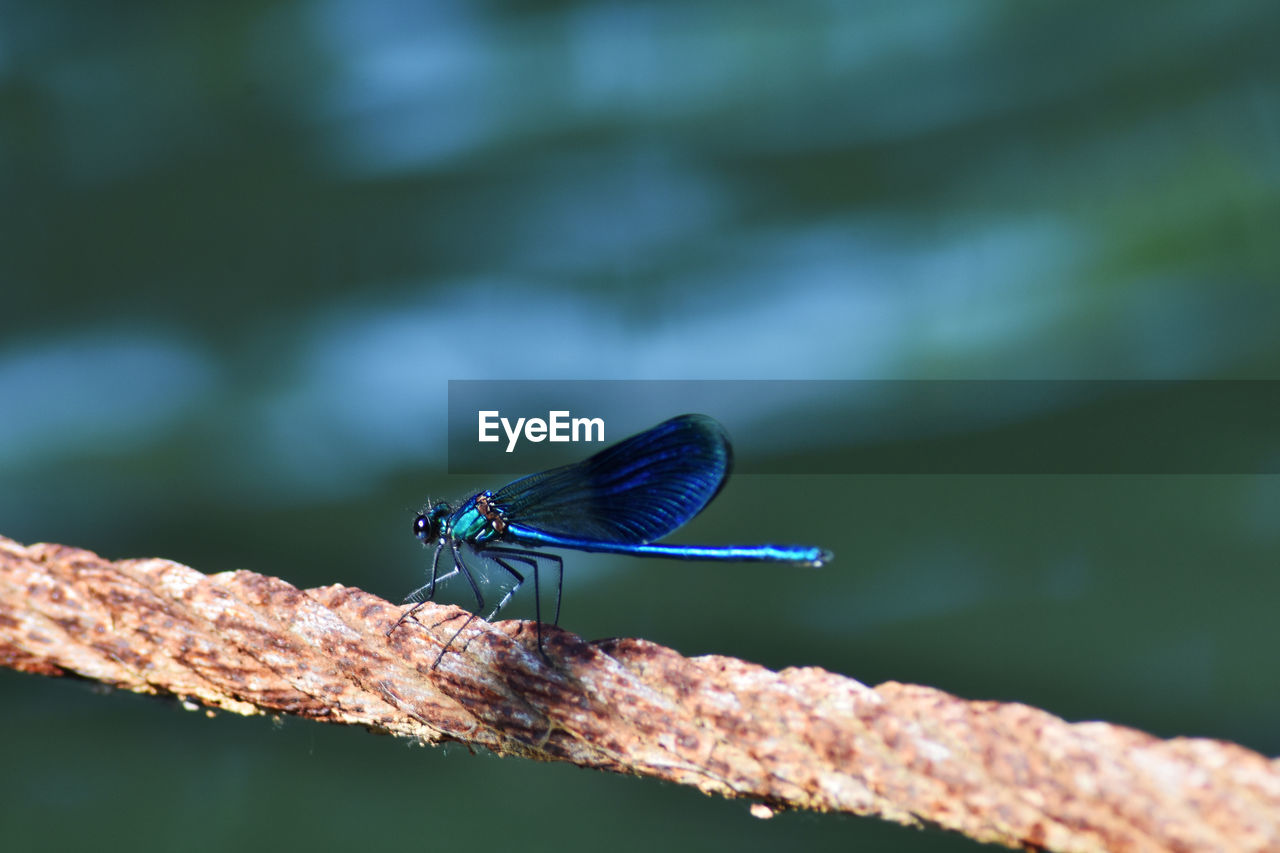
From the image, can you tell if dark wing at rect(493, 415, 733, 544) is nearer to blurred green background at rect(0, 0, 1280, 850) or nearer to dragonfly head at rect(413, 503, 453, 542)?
dragonfly head at rect(413, 503, 453, 542)

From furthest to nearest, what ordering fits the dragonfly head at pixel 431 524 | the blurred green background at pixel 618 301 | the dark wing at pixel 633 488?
the blurred green background at pixel 618 301, the dragonfly head at pixel 431 524, the dark wing at pixel 633 488

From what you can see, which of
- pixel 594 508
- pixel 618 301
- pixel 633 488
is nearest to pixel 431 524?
pixel 594 508

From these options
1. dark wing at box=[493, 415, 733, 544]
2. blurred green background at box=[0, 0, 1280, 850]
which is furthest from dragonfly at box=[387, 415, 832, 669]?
blurred green background at box=[0, 0, 1280, 850]

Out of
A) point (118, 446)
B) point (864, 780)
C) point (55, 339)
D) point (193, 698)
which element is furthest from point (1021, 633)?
point (55, 339)

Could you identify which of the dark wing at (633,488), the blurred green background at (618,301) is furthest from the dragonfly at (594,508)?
the blurred green background at (618,301)

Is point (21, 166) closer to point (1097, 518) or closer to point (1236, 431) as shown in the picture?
point (1097, 518)

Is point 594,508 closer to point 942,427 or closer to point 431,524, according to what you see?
point 431,524

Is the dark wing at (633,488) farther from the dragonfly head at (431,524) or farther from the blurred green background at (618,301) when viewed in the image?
the blurred green background at (618,301)
